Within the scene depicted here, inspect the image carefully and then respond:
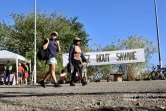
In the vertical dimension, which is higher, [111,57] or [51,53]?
[111,57]

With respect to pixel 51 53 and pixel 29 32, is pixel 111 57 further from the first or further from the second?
pixel 51 53

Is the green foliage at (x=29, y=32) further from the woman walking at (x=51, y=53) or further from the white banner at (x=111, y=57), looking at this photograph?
the woman walking at (x=51, y=53)

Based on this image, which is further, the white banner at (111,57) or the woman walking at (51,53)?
the white banner at (111,57)

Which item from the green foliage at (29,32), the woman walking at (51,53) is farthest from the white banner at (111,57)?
the woman walking at (51,53)

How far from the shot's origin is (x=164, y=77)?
23.4m

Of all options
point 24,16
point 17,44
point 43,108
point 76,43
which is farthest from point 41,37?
point 43,108

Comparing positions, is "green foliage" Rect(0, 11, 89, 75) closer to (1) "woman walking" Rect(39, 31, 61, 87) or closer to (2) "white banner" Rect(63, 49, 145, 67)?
(2) "white banner" Rect(63, 49, 145, 67)

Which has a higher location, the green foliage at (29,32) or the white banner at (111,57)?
the green foliage at (29,32)

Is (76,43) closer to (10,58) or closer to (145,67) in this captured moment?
(10,58)

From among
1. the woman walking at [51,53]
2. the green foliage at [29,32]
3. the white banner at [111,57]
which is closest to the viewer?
the woman walking at [51,53]

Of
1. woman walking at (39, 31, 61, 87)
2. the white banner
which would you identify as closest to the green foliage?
the white banner

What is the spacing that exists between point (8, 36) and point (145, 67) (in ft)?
67.7

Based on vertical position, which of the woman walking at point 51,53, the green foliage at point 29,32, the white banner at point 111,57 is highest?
the green foliage at point 29,32

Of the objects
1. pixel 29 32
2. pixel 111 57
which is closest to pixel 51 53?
pixel 111 57
